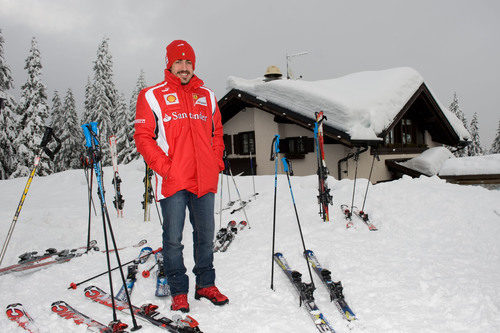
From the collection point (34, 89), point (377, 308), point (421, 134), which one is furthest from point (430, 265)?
point (34, 89)

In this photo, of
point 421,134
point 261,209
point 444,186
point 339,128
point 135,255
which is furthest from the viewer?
point 421,134

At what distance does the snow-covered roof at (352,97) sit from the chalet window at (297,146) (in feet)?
5.97

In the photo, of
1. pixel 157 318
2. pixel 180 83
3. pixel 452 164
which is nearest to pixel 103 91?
pixel 452 164

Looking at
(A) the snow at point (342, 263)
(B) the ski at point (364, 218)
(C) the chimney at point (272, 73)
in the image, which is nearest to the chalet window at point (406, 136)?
(C) the chimney at point (272, 73)

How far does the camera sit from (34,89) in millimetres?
25906

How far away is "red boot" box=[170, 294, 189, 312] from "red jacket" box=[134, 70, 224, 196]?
3.05 ft

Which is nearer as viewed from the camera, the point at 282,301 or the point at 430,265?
the point at 282,301

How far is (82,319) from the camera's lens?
8.50 feet

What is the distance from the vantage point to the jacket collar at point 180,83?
2.88 m

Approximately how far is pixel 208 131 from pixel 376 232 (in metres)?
3.86

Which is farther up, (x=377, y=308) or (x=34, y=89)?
→ (x=34, y=89)

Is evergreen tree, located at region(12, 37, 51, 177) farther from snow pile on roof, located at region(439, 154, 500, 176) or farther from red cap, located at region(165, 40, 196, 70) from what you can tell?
snow pile on roof, located at region(439, 154, 500, 176)

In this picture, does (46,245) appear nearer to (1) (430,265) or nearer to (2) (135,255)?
(2) (135,255)

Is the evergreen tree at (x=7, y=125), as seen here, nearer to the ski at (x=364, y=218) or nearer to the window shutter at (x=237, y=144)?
the window shutter at (x=237, y=144)
